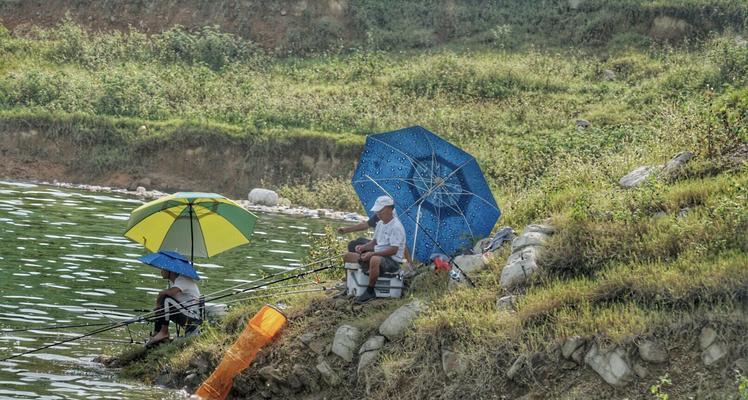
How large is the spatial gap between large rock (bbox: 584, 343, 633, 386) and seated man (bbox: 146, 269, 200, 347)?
17.7 feet

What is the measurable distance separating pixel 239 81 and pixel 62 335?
26.9 metres

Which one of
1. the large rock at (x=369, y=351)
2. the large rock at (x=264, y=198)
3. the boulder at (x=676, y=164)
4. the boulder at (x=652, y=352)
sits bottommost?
the large rock at (x=264, y=198)

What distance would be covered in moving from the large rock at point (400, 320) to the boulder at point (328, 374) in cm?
66

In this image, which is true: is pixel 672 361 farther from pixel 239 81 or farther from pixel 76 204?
pixel 239 81

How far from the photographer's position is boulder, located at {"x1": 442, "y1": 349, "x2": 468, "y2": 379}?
38.7ft

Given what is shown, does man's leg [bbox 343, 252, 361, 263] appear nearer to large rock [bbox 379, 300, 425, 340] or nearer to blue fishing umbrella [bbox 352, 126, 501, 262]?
large rock [bbox 379, 300, 425, 340]

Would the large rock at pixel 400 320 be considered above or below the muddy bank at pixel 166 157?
above

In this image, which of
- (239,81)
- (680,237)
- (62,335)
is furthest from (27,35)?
(680,237)

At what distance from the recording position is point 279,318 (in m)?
13.4

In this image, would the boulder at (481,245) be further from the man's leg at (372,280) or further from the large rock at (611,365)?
the large rock at (611,365)

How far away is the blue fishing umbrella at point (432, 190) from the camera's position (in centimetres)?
1475

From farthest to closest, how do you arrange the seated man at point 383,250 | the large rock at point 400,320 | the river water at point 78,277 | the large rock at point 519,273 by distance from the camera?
the seated man at point 383,250 → the river water at point 78,277 → the large rock at point 519,273 → the large rock at point 400,320

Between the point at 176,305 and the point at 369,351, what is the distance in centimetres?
322

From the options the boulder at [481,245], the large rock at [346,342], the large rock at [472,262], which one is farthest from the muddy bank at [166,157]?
the large rock at [346,342]
